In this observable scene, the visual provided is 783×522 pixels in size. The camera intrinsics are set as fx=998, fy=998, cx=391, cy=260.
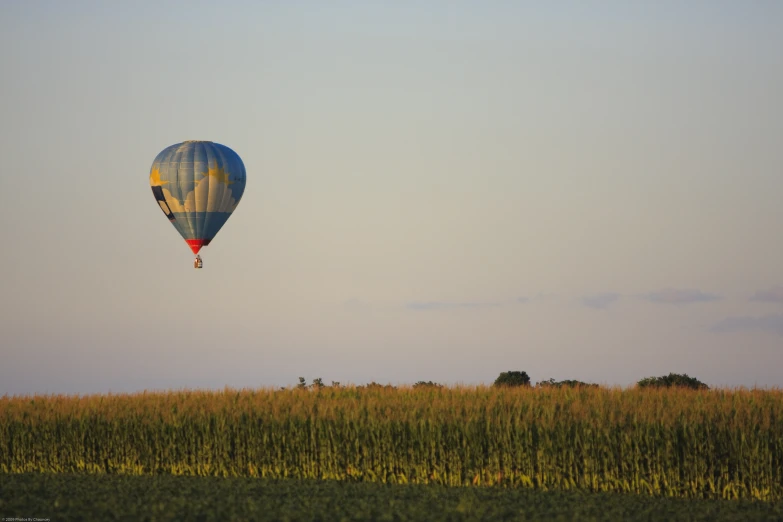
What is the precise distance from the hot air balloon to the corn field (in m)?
12.4

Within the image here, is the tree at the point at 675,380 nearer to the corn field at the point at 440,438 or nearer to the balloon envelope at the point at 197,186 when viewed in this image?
the corn field at the point at 440,438

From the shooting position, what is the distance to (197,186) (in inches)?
1580

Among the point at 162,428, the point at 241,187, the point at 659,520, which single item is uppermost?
the point at 241,187

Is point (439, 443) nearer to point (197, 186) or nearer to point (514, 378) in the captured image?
point (514, 378)

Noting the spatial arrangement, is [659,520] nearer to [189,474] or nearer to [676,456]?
[676,456]

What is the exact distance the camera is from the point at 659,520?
19.1 meters

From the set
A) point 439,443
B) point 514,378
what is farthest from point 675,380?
point 439,443

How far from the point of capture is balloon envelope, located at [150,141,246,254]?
40.2 metres

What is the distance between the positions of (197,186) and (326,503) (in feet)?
73.6

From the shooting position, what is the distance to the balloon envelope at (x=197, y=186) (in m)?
40.2

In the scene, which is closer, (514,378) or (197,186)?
(197,186)

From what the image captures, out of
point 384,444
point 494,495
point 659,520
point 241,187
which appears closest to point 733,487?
point 659,520

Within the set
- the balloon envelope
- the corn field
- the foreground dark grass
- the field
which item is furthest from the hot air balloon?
the foreground dark grass

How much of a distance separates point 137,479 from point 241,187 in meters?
19.0
